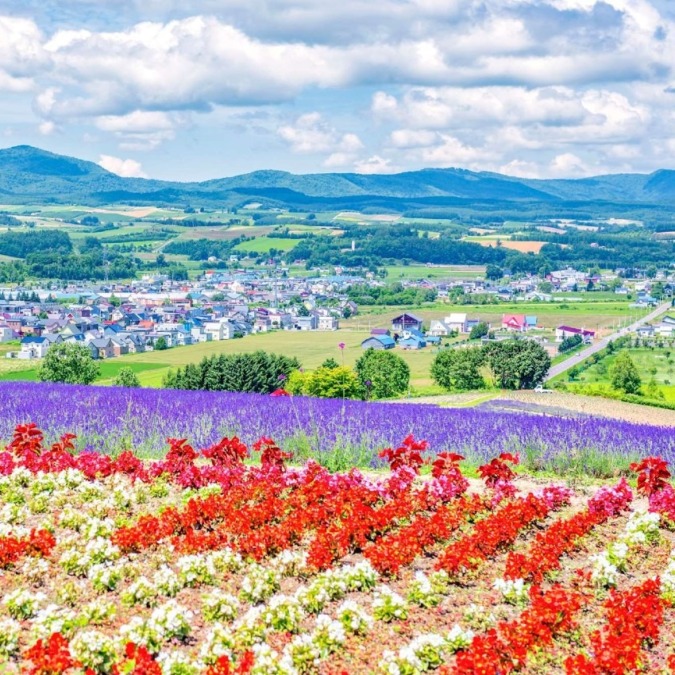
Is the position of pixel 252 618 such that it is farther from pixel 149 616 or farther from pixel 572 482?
pixel 572 482

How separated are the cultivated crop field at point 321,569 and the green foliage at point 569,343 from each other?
251 feet

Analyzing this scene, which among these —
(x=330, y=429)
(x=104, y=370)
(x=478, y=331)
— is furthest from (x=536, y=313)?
(x=330, y=429)

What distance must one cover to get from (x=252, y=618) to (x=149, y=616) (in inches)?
42.9

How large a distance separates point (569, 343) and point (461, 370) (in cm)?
3776

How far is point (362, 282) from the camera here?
176 meters

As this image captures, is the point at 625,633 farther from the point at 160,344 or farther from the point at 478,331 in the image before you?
the point at 478,331

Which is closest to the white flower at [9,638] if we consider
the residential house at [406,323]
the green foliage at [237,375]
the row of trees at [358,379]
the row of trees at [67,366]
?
the row of trees at [358,379]

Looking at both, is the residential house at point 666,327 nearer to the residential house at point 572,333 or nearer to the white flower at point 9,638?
the residential house at point 572,333

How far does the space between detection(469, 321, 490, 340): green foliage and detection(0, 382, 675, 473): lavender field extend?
8314 cm

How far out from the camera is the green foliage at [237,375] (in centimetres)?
4169

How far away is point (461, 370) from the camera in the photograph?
55625mm

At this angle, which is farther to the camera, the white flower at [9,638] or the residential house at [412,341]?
the residential house at [412,341]

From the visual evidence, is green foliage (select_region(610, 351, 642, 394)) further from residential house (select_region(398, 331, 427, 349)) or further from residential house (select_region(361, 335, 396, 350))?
residential house (select_region(398, 331, 427, 349))

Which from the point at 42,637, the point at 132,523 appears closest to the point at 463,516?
the point at 132,523
